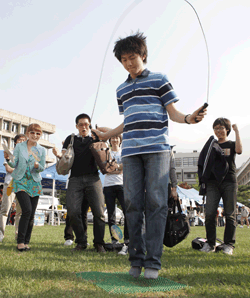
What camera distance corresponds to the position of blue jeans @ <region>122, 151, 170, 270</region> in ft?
8.90

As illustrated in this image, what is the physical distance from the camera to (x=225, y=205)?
4.95m

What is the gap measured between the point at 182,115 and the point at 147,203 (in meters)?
0.88

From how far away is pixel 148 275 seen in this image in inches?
102

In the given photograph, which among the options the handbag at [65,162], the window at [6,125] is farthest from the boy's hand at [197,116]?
the window at [6,125]

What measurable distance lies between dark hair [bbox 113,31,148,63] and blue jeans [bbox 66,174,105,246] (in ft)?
7.71

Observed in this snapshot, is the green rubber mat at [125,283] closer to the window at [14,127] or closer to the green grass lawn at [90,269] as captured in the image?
the green grass lawn at [90,269]

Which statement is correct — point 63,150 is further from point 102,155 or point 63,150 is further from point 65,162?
point 102,155

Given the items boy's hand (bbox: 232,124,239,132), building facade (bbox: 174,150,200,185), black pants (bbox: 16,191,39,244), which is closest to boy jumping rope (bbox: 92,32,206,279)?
boy's hand (bbox: 232,124,239,132)

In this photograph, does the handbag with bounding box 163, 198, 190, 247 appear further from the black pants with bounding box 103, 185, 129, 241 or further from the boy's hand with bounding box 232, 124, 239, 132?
the boy's hand with bounding box 232, 124, 239, 132

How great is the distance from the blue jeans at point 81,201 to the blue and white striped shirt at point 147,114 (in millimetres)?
2011

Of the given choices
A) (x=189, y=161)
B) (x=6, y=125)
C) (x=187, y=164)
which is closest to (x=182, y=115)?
(x=6, y=125)

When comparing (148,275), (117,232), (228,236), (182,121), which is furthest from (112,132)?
(228,236)

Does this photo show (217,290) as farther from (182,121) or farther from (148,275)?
(182,121)

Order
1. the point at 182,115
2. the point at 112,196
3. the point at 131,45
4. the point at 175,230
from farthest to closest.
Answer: the point at 112,196 < the point at 175,230 < the point at 131,45 < the point at 182,115
